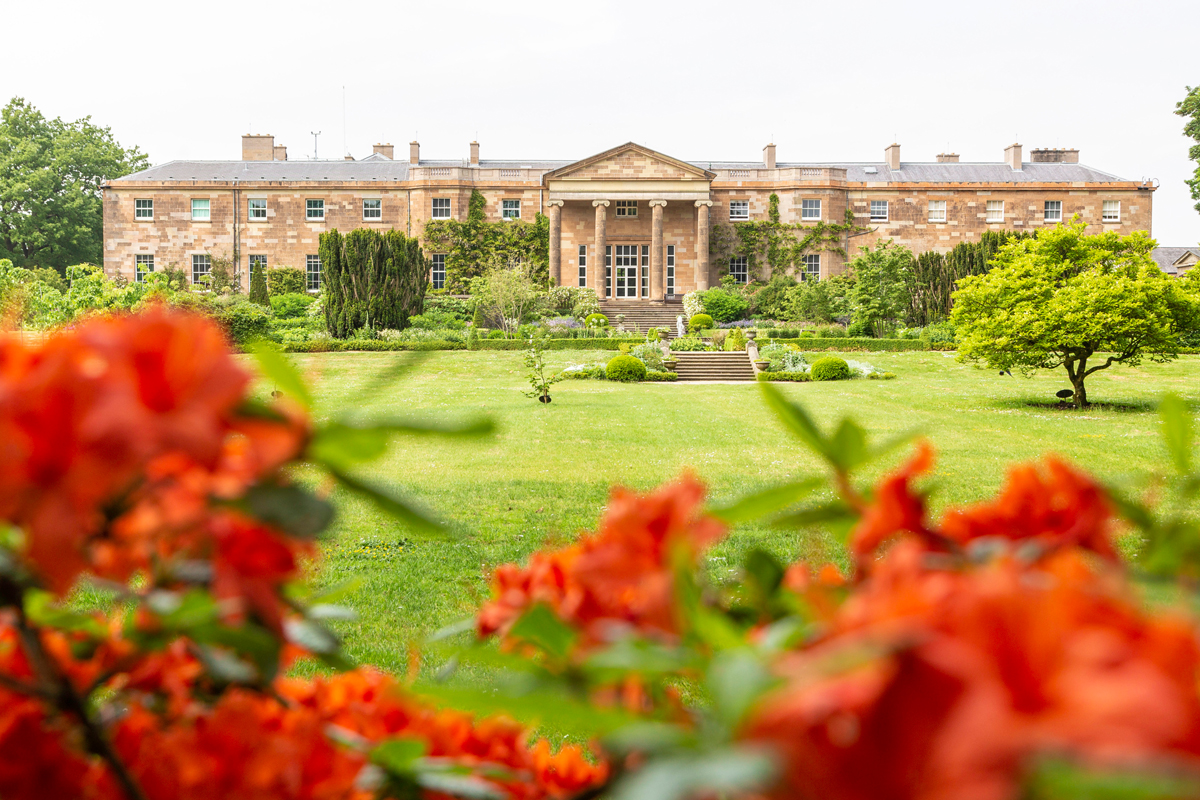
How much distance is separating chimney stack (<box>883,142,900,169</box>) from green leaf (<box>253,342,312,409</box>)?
134 feet

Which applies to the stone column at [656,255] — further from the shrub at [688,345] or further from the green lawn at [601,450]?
the green lawn at [601,450]

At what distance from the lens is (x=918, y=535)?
27.1 inches

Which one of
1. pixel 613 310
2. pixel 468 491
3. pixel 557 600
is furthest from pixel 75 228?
pixel 557 600

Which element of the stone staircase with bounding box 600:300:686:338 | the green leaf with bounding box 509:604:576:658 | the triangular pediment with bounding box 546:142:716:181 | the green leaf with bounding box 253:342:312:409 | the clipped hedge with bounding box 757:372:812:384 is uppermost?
the triangular pediment with bounding box 546:142:716:181

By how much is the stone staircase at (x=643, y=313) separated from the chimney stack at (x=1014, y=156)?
17300mm

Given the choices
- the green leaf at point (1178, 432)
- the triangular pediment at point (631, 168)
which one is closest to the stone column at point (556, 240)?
the triangular pediment at point (631, 168)

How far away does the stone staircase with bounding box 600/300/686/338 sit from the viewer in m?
29.9

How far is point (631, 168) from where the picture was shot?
109 feet

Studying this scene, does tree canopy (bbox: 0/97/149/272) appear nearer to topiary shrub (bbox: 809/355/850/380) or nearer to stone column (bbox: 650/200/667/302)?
stone column (bbox: 650/200/667/302)

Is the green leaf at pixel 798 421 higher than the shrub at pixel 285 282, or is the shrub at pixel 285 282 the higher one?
the shrub at pixel 285 282

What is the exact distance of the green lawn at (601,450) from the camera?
4.68 metres

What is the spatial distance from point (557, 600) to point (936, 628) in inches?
15.6

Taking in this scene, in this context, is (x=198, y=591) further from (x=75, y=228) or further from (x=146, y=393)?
(x=75, y=228)

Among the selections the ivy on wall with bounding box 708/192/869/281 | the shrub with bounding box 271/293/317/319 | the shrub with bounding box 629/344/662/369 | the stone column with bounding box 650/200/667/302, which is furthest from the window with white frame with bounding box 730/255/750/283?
the shrub with bounding box 271/293/317/319
